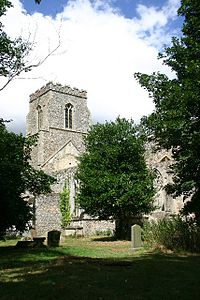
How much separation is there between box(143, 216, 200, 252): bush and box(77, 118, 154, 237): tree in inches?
315

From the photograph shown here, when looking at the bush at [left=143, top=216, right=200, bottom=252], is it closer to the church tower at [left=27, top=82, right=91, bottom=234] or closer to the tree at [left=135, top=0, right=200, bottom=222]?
the tree at [left=135, top=0, right=200, bottom=222]

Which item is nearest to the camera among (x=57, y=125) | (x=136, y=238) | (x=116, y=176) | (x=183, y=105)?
(x=183, y=105)

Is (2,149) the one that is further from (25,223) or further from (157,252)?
(157,252)

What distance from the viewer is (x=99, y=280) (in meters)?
8.05

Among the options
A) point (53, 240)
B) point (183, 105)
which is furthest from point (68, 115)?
point (183, 105)

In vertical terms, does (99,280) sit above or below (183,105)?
below

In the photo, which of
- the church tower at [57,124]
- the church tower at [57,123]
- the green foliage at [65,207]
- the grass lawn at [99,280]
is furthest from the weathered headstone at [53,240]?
the church tower at [57,123]

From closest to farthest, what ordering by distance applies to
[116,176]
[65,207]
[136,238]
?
[136,238], [116,176], [65,207]

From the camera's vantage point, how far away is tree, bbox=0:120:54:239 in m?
15.6

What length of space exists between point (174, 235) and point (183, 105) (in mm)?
5025

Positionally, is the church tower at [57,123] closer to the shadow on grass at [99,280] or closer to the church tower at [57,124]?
the church tower at [57,124]

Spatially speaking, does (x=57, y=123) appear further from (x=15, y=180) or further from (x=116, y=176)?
(x=15, y=180)

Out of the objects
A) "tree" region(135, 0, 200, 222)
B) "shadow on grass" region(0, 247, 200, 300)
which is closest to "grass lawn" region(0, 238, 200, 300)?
"shadow on grass" region(0, 247, 200, 300)

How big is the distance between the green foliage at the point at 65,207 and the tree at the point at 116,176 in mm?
9748
